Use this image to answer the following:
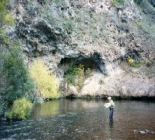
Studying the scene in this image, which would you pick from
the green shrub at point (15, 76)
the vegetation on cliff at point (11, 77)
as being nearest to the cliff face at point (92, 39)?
the green shrub at point (15, 76)

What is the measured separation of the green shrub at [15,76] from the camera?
3125 cm

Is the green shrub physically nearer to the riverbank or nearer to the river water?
the river water

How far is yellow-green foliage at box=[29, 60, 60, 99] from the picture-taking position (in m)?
50.2

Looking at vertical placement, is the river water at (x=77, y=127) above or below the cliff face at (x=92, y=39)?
below

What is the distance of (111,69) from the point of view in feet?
213

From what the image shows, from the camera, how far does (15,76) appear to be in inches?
1256

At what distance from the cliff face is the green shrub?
16.5 m

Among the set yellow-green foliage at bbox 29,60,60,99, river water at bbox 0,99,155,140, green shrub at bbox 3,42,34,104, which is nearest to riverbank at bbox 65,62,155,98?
yellow-green foliage at bbox 29,60,60,99

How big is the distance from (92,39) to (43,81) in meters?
18.6

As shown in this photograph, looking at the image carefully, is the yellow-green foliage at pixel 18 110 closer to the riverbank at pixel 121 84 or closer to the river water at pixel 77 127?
the river water at pixel 77 127

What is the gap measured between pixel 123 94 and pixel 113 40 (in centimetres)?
1670

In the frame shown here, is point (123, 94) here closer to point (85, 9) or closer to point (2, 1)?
point (85, 9)

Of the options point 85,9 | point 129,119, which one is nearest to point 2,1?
point 129,119

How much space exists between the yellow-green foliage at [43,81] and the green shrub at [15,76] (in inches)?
631
